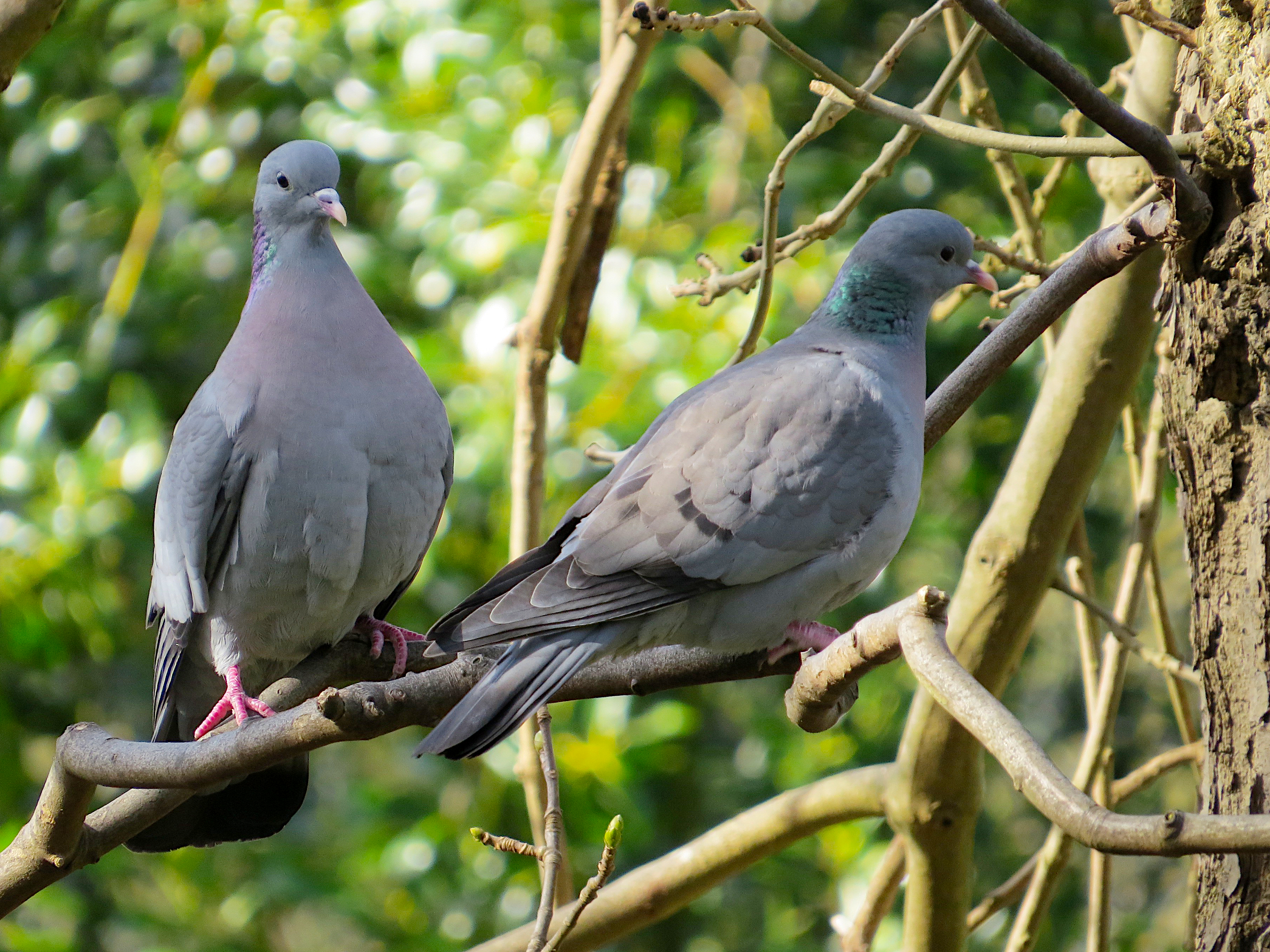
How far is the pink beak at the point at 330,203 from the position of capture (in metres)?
2.64

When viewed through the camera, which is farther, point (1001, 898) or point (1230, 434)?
point (1001, 898)

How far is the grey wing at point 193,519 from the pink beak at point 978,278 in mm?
1525

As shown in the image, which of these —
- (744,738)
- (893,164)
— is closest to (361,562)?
(893,164)

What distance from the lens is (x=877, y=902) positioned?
9.62 feet

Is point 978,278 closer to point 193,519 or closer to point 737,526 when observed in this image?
point 737,526

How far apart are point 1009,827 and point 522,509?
3.51 meters

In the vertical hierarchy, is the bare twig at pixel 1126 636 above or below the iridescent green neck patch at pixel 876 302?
below

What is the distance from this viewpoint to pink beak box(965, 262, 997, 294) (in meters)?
2.80

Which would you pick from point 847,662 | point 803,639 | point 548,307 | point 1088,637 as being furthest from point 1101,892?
point 548,307

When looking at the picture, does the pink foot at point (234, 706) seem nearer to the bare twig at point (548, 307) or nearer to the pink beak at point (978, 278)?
the bare twig at point (548, 307)

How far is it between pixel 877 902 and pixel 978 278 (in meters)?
1.38

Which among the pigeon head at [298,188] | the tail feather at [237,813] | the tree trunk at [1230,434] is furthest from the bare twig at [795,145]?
the tail feather at [237,813]

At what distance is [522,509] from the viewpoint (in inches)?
111

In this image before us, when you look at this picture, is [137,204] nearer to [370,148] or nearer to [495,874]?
[370,148]
